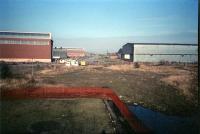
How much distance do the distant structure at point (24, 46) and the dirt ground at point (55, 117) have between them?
1290 inches

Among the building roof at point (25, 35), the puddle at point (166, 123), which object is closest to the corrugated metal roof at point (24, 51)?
the building roof at point (25, 35)

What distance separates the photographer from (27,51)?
43.7 meters

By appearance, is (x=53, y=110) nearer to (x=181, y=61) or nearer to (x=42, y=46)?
(x=42, y=46)

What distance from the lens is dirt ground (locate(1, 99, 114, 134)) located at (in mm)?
8023

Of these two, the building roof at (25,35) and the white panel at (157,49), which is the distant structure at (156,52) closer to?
the white panel at (157,49)

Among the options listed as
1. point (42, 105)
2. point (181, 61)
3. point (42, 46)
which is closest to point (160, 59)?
point (181, 61)

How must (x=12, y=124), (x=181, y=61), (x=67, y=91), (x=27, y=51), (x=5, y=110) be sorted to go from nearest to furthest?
1. (x=12, y=124)
2. (x=5, y=110)
3. (x=67, y=91)
4. (x=27, y=51)
5. (x=181, y=61)

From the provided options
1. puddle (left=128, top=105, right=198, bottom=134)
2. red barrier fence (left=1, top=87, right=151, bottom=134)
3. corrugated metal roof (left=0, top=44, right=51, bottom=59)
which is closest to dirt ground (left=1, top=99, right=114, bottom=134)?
red barrier fence (left=1, top=87, right=151, bottom=134)

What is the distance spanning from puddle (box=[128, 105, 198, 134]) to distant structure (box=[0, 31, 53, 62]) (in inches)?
1378

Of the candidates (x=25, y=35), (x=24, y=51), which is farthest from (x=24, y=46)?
(x=25, y=35)

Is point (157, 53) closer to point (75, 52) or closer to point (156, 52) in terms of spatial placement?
point (156, 52)

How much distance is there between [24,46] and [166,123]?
3828 centimetres

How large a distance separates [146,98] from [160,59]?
33635mm

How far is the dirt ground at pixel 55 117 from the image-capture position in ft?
26.3
